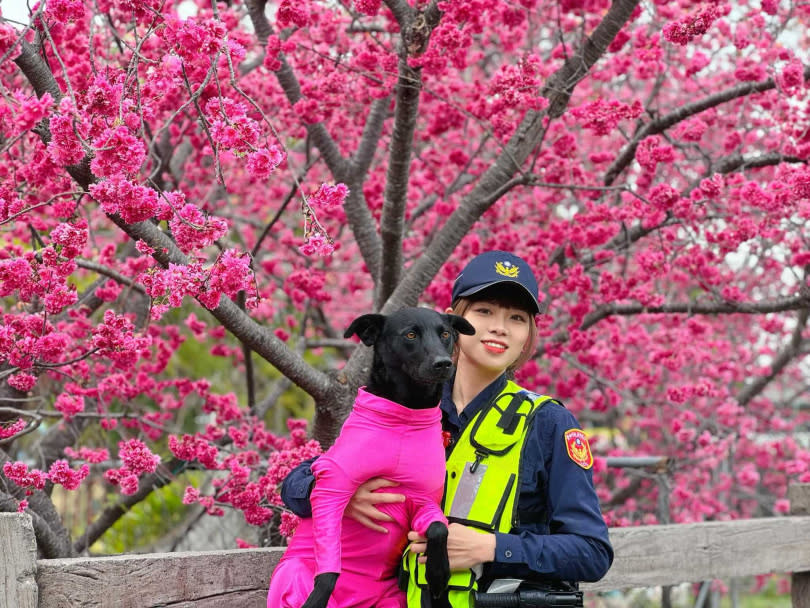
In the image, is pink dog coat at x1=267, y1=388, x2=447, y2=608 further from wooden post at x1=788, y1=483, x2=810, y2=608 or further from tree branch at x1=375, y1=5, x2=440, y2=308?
wooden post at x1=788, y1=483, x2=810, y2=608

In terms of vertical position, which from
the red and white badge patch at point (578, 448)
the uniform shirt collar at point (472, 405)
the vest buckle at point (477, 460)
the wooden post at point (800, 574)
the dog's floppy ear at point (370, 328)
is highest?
the dog's floppy ear at point (370, 328)

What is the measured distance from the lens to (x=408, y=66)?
385 centimetres

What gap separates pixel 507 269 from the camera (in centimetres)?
265

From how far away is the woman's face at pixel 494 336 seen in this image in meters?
2.67

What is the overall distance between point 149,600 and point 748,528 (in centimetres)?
283

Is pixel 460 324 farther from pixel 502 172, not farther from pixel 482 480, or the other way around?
pixel 502 172

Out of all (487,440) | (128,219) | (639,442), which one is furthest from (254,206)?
(487,440)

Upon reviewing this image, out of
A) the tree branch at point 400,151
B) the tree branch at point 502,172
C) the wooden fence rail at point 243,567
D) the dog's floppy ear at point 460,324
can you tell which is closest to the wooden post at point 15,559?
the wooden fence rail at point 243,567

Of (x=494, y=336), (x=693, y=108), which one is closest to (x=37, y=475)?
(x=494, y=336)

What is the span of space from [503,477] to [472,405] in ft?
0.97

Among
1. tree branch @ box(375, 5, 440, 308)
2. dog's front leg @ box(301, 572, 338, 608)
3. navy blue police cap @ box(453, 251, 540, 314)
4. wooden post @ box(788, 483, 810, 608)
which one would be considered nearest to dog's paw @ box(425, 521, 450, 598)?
dog's front leg @ box(301, 572, 338, 608)

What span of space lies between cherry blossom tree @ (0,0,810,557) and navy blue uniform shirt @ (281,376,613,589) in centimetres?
87

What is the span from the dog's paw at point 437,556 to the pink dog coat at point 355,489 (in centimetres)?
5

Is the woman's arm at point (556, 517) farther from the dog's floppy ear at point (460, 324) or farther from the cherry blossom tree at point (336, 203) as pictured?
the cherry blossom tree at point (336, 203)
